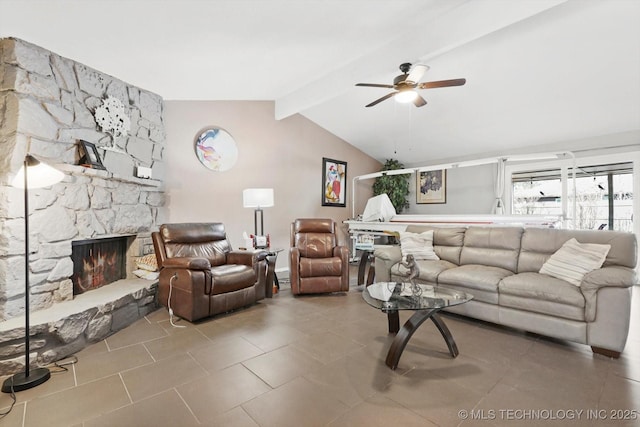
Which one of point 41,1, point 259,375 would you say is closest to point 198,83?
point 41,1

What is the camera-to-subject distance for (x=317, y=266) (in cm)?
383

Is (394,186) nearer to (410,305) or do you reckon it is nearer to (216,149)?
(216,149)

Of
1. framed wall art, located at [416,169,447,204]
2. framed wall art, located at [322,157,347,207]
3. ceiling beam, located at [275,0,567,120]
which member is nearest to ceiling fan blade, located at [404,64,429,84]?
ceiling beam, located at [275,0,567,120]

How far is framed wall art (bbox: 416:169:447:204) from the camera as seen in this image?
21.3 ft

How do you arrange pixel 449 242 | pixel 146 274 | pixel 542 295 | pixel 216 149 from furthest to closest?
Result: pixel 216 149 < pixel 449 242 < pixel 146 274 < pixel 542 295

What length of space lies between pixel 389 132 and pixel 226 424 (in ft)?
17.7

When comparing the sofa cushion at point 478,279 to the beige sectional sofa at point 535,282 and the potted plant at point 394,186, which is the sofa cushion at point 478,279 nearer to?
the beige sectional sofa at point 535,282

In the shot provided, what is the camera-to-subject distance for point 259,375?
1983 mm

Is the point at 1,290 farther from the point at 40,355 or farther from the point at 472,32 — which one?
the point at 472,32

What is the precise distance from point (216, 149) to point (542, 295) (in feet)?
14.4

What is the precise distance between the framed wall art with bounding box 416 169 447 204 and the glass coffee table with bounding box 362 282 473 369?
440cm

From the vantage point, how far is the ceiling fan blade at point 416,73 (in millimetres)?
2928

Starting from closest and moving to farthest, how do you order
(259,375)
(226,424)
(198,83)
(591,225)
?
1. (226,424)
2. (259,375)
3. (198,83)
4. (591,225)

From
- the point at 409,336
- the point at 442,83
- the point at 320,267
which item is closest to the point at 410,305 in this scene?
the point at 409,336
